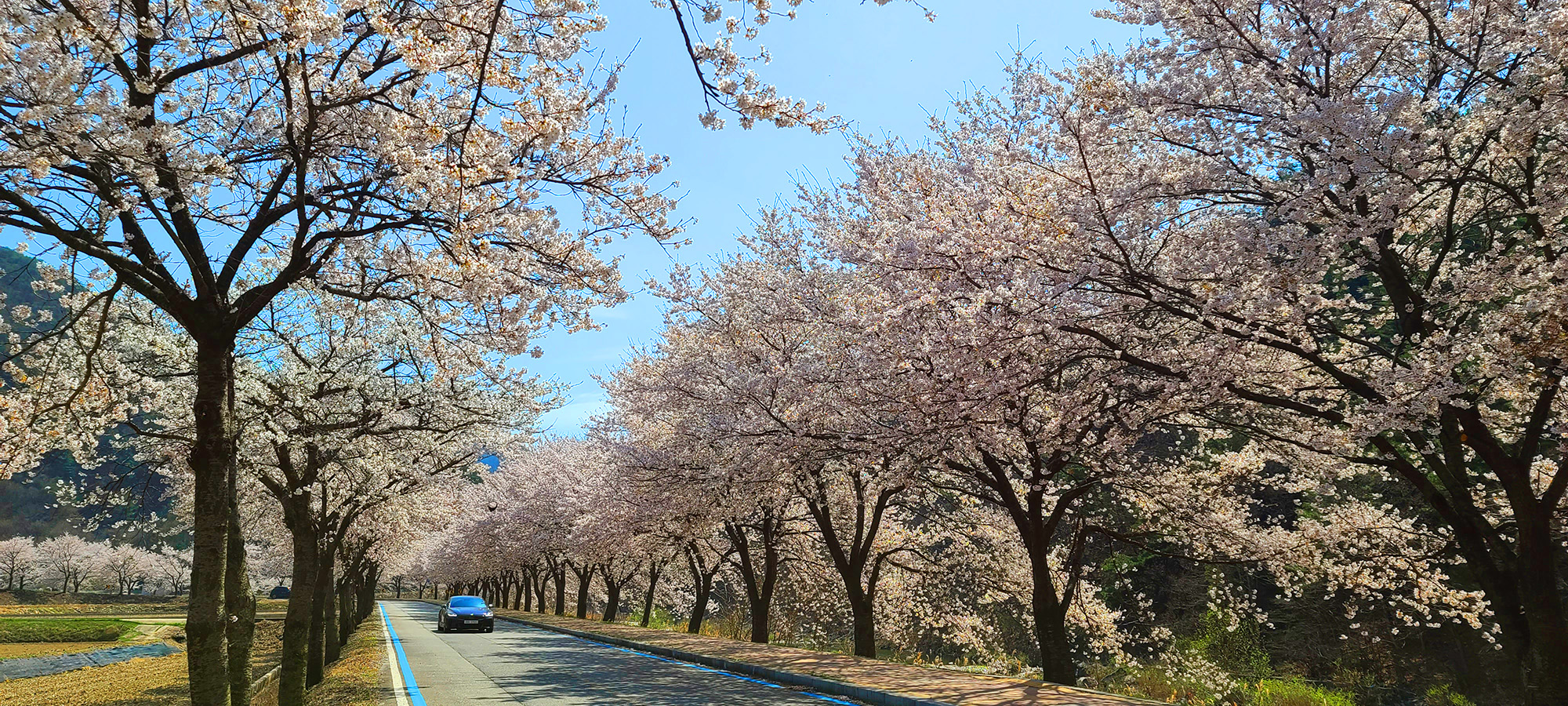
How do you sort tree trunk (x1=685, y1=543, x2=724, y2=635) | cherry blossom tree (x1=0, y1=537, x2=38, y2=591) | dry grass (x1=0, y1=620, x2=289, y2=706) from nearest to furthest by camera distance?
dry grass (x1=0, y1=620, x2=289, y2=706) → tree trunk (x1=685, y1=543, x2=724, y2=635) → cherry blossom tree (x1=0, y1=537, x2=38, y2=591)

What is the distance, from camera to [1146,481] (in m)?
15.0

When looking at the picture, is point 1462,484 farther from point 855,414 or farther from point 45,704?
point 45,704

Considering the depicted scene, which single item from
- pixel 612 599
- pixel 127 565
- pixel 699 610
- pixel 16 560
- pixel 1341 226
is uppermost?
pixel 1341 226

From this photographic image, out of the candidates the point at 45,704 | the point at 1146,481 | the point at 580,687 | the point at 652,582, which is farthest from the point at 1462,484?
the point at 652,582

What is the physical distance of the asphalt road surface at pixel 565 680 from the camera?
11406 mm

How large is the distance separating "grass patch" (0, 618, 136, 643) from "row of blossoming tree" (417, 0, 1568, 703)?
38.1 m

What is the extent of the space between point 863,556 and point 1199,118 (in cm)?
1306

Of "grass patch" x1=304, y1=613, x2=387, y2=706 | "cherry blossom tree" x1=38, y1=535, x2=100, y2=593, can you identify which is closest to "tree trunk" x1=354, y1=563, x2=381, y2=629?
"grass patch" x1=304, y1=613, x2=387, y2=706

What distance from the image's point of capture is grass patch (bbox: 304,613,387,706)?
41.4 ft

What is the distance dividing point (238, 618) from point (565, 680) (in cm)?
565

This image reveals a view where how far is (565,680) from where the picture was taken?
13.9 m

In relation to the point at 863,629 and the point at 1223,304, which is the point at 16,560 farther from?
the point at 1223,304

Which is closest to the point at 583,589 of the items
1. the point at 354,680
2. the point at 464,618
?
the point at 464,618

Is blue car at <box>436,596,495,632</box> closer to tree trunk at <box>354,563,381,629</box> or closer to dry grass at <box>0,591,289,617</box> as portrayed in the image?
tree trunk at <box>354,563,381,629</box>
